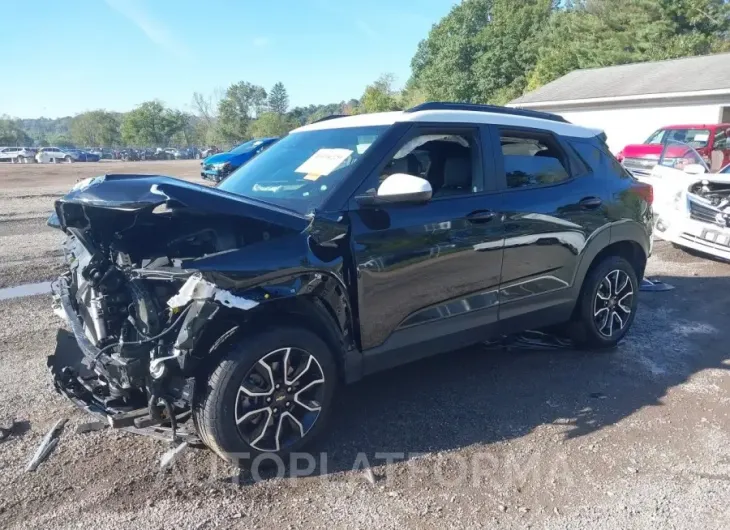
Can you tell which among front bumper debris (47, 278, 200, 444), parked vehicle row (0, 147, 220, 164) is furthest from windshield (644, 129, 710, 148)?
parked vehicle row (0, 147, 220, 164)

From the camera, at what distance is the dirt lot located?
9.88ft

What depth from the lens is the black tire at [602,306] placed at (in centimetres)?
497

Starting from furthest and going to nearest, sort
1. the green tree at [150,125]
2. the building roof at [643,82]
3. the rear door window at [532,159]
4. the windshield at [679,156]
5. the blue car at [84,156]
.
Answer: the green tree at [150,125], the blue car at [84,156], the building roof at [643,82], the windshield at [679,156], the rear door window at [532,159]

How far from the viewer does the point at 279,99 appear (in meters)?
139

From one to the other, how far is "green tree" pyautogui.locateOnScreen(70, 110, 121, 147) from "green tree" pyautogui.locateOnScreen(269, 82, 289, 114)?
3806 cm

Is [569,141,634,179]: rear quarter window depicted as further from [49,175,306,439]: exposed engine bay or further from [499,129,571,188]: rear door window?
[49,175,306,439]: exposed engine bay

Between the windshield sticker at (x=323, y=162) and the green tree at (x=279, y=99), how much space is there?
13560 cm

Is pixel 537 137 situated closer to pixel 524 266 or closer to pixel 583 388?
pixel 524 266

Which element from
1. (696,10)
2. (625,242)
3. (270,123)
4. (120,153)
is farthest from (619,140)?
(270,123)

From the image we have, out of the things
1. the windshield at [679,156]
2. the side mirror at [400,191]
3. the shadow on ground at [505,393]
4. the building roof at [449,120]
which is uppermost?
the building roof at [449,120]

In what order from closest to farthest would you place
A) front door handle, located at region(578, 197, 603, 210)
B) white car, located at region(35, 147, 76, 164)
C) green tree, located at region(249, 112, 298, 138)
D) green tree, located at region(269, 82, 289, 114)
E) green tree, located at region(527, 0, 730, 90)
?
front door handle, located at region(578, 197, 603, 210) < green tree, located at region(527, 0, 730, 90) < white car, located at region(35, 147, 76, 164) < green tree, located at region(249, 112, 298, 138) < green tree, located at region(269, 82, 289, 114)

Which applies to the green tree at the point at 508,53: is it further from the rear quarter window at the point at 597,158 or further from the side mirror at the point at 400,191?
the side mirror at the point at 400,191

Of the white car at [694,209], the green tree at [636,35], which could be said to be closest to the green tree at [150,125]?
the green tree at [636,35]

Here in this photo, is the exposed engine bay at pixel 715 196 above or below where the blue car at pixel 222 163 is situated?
below
